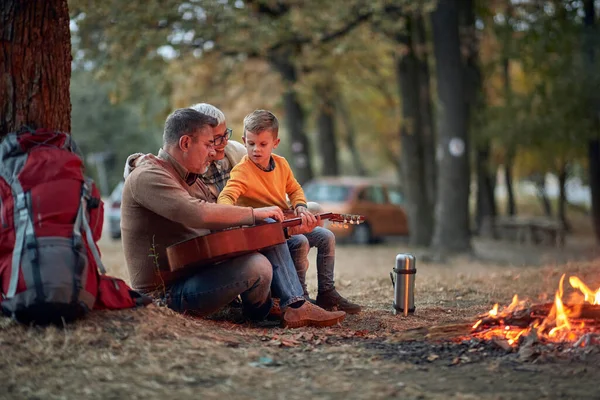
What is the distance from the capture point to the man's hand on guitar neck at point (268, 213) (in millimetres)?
6109

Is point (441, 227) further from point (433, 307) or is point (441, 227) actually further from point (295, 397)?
point (295, 397)

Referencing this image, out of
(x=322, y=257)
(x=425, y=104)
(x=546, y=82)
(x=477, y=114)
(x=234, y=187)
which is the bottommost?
(x=322, y=257)

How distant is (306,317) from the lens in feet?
20.5

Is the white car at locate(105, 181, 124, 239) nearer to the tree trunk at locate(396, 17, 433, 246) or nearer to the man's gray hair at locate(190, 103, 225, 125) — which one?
the tree trunk at locate(396, 17, 433, 246)

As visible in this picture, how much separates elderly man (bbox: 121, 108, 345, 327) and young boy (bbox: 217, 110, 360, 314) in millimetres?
344

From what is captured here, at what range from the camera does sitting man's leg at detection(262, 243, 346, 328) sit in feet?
20.4

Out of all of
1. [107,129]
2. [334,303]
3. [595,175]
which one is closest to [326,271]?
[334,303]

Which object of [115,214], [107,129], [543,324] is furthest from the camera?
[107,129]

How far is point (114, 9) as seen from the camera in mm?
16938

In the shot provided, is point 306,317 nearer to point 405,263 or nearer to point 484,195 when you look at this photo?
point 405,263

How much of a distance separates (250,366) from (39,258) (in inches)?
52.9

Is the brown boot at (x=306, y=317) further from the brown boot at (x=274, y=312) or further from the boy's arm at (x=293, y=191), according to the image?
the boy's arm at (x=293, y=191)

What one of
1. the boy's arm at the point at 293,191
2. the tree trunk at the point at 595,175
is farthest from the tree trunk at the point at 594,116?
the boy's arm at the point at 293,191

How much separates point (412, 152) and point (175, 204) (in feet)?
50.5
